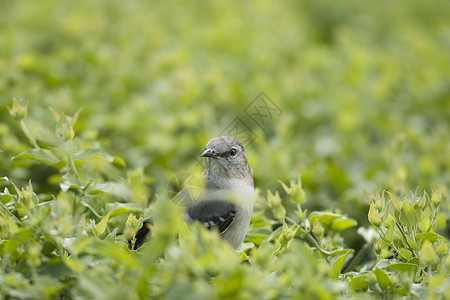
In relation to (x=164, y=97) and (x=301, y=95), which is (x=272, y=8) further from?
(x=164, y=97)

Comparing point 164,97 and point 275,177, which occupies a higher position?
point 164,97

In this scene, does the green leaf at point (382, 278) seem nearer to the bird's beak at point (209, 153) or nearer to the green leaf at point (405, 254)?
the green leaf at point (405, 254)

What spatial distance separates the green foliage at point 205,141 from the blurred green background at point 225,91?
0.08 ft

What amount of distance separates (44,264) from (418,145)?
4.13m

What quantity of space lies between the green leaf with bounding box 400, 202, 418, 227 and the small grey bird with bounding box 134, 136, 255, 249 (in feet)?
2.98

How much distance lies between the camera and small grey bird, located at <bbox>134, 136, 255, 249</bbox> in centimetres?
293

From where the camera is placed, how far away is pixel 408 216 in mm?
2436

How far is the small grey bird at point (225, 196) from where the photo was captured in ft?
9.61

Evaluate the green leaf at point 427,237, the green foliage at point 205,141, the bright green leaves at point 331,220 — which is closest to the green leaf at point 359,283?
the green foliage at point 205,141

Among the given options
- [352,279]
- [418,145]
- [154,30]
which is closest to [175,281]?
[352,279]

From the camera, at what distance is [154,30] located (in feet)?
21.4

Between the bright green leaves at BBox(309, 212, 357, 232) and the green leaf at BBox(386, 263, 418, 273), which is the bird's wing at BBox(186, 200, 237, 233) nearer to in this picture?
the bright green leaves at BBox(309, 212, 357, 232)

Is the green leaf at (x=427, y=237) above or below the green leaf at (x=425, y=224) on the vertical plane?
below

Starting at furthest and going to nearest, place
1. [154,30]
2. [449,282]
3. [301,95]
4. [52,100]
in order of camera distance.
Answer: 1. [154,30]
2. [301,95]
3. [52,100]
4. [449,282]
